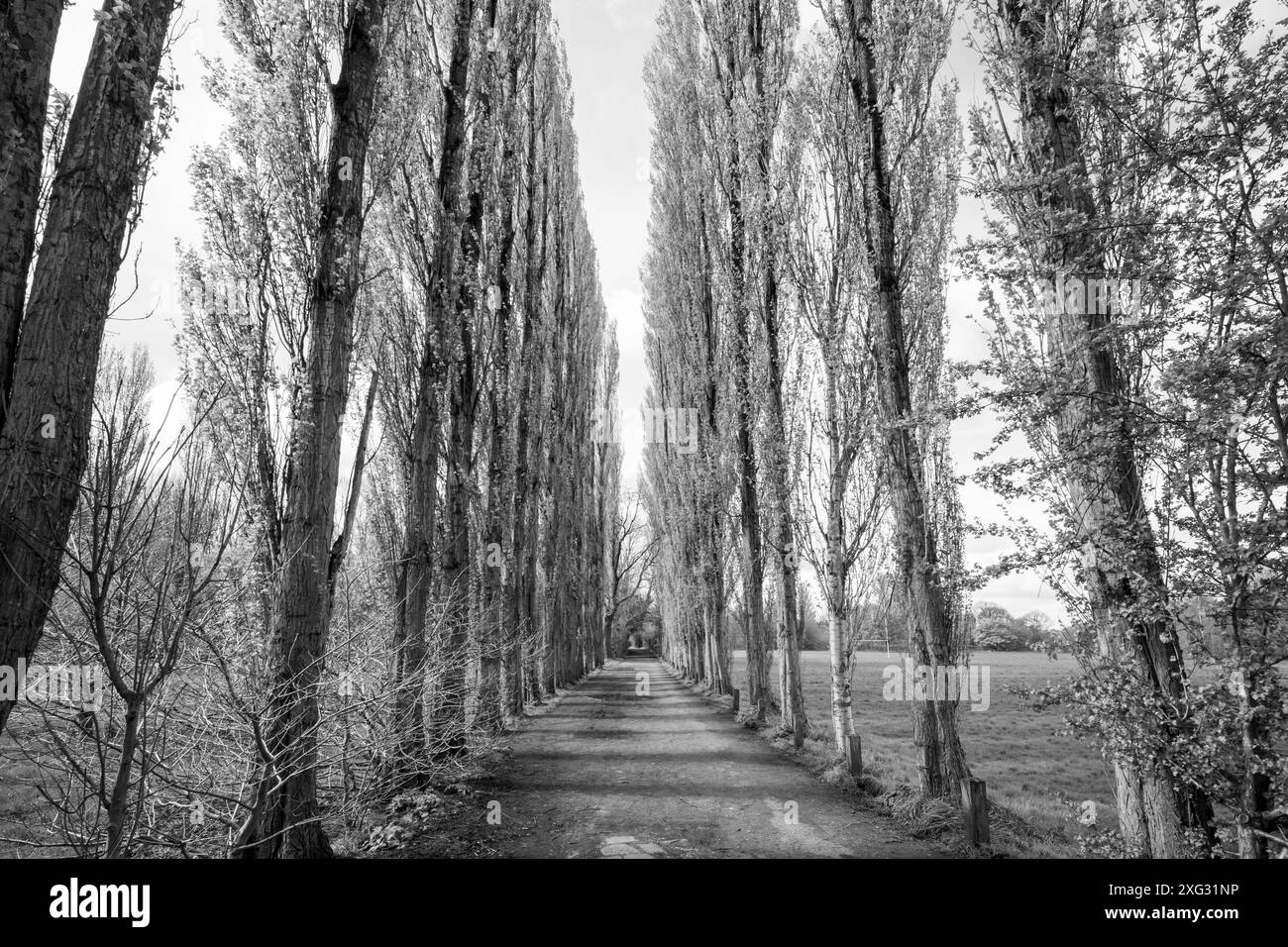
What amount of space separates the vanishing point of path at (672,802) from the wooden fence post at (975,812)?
40cm

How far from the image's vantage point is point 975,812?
5301 mm

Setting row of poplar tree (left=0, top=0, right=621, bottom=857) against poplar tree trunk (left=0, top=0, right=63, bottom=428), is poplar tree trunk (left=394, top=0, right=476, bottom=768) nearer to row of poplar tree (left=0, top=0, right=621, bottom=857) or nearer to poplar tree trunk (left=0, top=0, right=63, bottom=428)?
row of poplar tree (left=0, top=0, right=621, bottom=857)

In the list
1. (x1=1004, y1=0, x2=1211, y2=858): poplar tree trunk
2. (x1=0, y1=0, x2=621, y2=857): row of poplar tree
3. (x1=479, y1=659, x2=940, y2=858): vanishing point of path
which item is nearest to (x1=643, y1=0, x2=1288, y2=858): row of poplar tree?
(x1=1004, y1=0, x2=1211, y2=858): poplar tree trunk

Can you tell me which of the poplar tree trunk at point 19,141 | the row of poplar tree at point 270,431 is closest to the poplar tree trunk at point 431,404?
the row of poplar tree at point 270,431

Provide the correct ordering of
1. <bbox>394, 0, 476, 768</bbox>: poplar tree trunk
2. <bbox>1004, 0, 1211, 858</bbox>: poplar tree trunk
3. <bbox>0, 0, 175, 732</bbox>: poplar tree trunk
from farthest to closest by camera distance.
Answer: <bbox>394, 0, 476, 768</bbox>: poplar tree trunk
<bbox>1004, 0, 1211, 858</bbox>: poplar tree trunk
<bbox>0, 0, 175, 732</bbox>: poplar tree trunk

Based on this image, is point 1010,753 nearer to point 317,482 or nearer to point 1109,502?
point 1109,502

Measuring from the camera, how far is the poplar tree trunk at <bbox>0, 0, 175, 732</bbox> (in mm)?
2834

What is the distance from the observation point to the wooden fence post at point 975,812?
5.27 metres

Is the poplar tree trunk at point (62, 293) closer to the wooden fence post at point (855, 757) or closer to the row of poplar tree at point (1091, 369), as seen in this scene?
the row of poplar tree at point (1091, 369)

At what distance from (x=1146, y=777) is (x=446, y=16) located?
1194 centimetres

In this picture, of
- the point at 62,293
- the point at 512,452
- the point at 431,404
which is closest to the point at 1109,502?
the point at 62,293

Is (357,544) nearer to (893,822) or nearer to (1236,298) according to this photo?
(893,822)

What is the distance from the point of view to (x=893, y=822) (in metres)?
6.36

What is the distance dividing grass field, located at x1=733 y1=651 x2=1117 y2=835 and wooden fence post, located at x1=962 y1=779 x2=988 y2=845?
2.71ft
